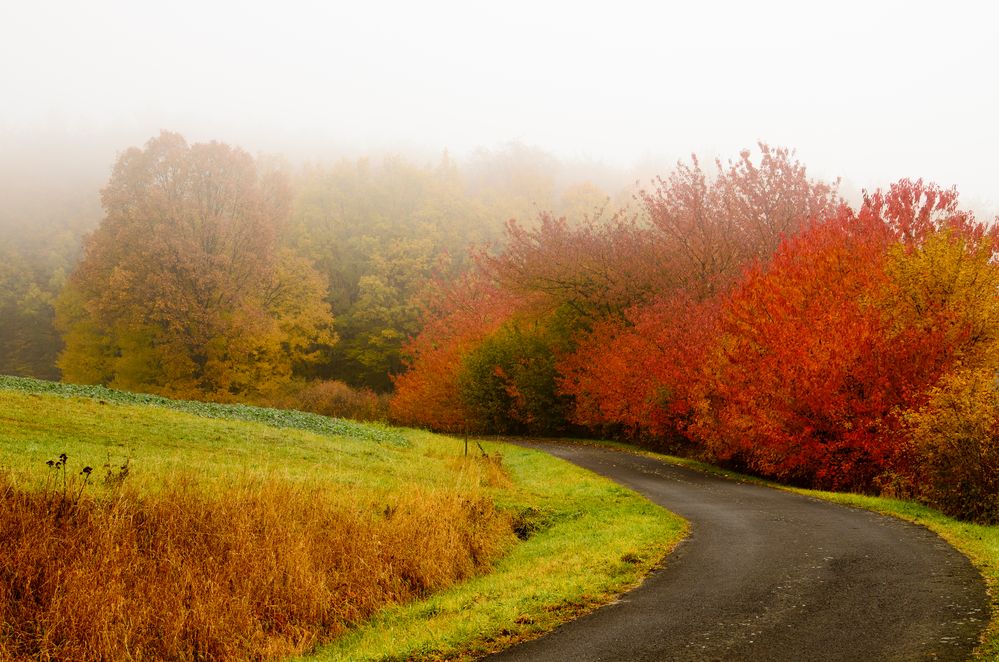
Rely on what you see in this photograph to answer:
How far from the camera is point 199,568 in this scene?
1076 cm

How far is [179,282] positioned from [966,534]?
42442 millimetres

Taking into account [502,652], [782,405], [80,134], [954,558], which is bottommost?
[502,652]

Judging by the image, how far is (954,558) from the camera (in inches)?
483

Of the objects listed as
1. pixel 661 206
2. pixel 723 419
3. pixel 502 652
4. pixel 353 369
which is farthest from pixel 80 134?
pixel 502 652

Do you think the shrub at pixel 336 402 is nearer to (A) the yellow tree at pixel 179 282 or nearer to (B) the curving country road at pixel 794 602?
(A) the yellow tree at pixel 179 282

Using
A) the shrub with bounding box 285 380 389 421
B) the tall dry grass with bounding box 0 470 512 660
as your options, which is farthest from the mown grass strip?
the shrub with bounding box 285 380 389 421

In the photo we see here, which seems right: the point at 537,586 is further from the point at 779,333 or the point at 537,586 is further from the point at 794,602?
the point at 779,333

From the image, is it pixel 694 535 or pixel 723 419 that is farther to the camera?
pixel 723 419

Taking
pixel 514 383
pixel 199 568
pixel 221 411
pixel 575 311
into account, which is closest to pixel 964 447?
pixel 199 568

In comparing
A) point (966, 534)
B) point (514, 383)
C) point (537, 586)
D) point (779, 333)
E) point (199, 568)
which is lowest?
point (199, 568)

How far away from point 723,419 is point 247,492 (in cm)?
1927

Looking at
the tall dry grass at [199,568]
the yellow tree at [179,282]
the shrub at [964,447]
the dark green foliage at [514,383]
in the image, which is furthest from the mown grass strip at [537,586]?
the yellow tree at [179,282]

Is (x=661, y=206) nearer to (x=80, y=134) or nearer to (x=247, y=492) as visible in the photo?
(x=247, y=492)

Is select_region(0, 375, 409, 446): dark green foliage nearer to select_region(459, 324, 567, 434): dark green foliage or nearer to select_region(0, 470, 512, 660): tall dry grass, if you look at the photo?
select_region(459, 324, 567, 434): dark green foliage
